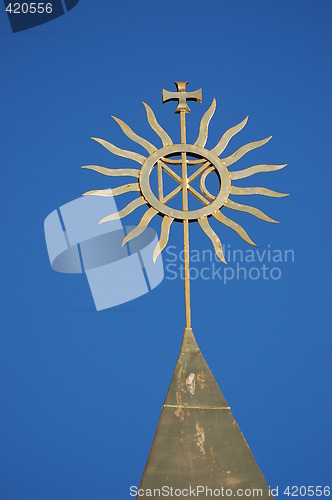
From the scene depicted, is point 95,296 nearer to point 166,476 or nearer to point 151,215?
point 151,215

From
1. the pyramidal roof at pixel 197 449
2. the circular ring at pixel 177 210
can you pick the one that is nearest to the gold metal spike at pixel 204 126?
the circular ring at pixel 177 210

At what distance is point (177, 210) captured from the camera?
11.2ft

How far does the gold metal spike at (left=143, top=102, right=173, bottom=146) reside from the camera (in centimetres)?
351

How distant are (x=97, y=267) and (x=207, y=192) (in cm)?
74

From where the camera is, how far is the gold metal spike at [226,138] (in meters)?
3.52

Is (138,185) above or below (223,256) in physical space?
above

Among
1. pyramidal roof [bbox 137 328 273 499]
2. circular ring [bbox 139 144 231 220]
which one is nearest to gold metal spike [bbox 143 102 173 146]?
circular ring [bbox 139 144 231 220]

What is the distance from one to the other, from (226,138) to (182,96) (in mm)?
276

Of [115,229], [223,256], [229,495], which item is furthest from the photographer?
[115,229]

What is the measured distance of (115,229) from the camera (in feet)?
12.4

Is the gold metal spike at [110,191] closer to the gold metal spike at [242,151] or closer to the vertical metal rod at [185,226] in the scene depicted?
the vertical metal rod at [185,226]

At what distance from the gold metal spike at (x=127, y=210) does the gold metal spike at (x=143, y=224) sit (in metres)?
0.05

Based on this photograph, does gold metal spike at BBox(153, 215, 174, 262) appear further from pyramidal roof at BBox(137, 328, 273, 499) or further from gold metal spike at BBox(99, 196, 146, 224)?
pyramidal roof at BBox(137, 328, 273, 499)

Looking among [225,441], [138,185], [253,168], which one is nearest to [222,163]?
[253,168]
